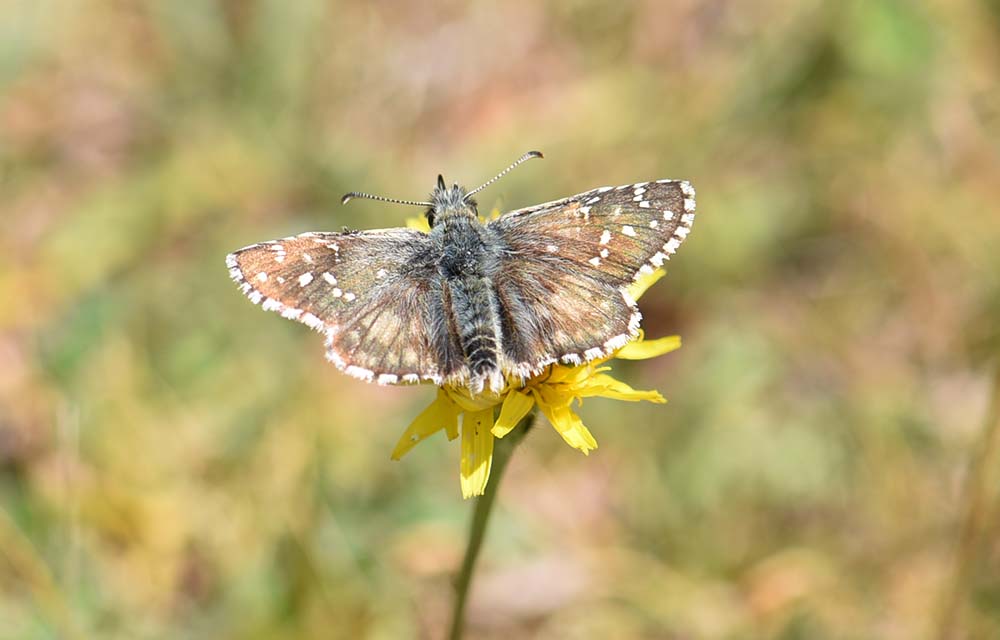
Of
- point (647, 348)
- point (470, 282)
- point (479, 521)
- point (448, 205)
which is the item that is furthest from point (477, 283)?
point (479, 521)

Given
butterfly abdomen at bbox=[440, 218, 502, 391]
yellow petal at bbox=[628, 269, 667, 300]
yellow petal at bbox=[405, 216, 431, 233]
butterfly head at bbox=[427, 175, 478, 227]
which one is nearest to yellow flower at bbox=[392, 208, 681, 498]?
butterfly abdomen at bbox=[440, 218, 502, 391]

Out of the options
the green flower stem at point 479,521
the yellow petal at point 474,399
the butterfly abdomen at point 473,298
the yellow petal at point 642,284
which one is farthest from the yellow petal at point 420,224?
the green flower stem at point 479,521

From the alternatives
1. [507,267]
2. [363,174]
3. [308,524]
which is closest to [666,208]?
[507,267]

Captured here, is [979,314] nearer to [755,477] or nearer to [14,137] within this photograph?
[755,477]

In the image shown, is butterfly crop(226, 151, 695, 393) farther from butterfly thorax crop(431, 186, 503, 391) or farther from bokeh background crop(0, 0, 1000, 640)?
bokeh background crop(0, 0, 1000, 640)

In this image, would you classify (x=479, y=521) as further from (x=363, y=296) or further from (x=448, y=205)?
(x=448, y=205)

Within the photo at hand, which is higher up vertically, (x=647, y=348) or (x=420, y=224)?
(x=420, y=224)
